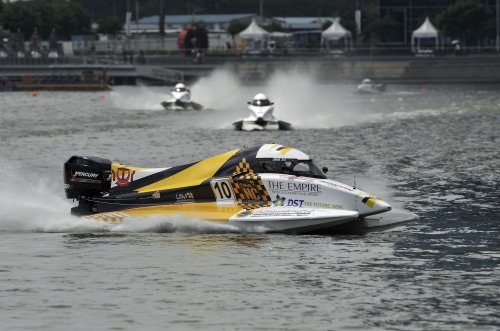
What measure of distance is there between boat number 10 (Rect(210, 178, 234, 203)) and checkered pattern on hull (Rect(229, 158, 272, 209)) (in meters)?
0.12

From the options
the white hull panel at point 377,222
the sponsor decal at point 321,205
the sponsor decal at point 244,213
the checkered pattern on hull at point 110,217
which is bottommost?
the white hull panel at point 377,222

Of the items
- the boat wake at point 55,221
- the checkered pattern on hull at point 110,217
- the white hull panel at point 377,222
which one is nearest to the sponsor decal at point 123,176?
the checkered pattern on hull at point 110,217

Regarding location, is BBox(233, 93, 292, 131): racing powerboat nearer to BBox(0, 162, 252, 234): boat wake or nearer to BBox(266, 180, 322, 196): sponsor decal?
BBox(0, 162, 252, 234): boat wake

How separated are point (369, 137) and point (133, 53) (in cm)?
9580

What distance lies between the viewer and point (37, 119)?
3339 inches

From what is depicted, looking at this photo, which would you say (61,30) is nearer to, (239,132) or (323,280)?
(239,132)

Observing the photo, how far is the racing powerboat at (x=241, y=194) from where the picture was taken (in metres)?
27.8

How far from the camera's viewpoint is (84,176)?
29.6 m

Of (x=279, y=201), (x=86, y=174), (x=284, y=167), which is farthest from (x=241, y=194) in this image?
(x=86, y=174)

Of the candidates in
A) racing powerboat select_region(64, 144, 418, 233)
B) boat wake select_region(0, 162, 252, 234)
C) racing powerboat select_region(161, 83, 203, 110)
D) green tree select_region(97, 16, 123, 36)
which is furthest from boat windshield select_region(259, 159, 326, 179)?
green tree select_region(97, 16, 123, 36)

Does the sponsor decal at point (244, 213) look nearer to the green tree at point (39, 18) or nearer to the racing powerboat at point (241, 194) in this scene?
the racing powerboat at point (241, 194)

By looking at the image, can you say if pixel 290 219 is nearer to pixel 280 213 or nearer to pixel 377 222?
pixel 280 213

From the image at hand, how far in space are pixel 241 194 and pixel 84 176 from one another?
3.96 meters

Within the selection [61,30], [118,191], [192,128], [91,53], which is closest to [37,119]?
[192,128]
